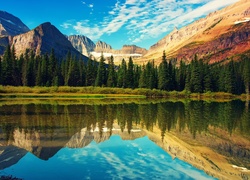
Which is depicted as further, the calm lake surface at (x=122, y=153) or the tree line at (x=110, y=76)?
the tree line at (x=110, y=76)

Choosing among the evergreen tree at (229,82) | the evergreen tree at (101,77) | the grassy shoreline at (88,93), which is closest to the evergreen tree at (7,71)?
the grassy shoreline at (88,93)

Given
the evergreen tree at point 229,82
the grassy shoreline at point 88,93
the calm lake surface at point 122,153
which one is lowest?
the calm lake surface at point 122,153

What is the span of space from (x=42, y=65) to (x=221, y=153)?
104m

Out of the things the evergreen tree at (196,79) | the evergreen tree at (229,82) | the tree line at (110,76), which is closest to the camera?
the tree line at (110,76)

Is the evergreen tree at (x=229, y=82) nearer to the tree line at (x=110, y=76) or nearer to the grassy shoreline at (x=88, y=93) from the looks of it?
the tree line at (x=110, y=76)

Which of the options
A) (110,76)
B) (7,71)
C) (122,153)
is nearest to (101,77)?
(110,76)

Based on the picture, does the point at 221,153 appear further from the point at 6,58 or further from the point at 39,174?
the point at 6,58

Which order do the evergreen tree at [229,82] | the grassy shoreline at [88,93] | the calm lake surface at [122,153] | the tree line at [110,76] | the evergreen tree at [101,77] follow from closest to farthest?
the calm lake surface at [122,153]
the grassy shoreline at [88,93]
the tree line at [110,76]
the evergreen tree at [229,82]
the evergreen tree at [101,77]

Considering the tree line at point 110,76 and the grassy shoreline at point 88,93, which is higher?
the tree line at point 110,76

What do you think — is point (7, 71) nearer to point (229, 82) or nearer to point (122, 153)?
point (229, 82)

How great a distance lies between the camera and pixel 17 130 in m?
22.2

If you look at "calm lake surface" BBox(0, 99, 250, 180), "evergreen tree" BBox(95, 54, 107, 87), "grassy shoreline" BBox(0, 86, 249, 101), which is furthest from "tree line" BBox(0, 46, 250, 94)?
"calm lake surface" BBox(0, 99, 250, 180)

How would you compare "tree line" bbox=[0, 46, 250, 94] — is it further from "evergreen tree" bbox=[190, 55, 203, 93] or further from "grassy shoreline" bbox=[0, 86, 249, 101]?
"grassy shoreline" bbox=[0, 86, 249, 101]

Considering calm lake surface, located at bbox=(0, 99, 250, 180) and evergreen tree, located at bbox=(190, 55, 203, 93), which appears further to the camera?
evergreen tree, located at bbox=(190, 55, 203, 93)
